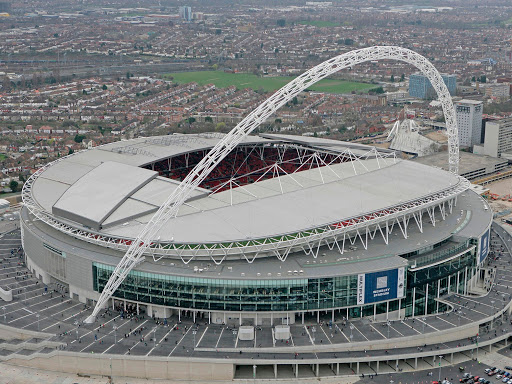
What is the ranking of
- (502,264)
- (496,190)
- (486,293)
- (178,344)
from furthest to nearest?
1. (496,190)
2. (502,264)
3. (486,293)
4. (178,344)

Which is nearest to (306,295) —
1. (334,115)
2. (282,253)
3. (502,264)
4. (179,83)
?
(282,253)

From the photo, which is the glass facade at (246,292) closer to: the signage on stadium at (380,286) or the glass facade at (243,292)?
Result: the glass facade at (243,292)

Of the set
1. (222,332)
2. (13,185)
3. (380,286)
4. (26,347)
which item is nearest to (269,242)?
(222,332)

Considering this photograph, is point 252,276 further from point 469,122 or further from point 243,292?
point 469,122

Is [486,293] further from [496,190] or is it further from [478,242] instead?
[496,190]

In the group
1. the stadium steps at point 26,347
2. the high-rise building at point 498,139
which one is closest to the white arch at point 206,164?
the stadium steps at point 26,347
